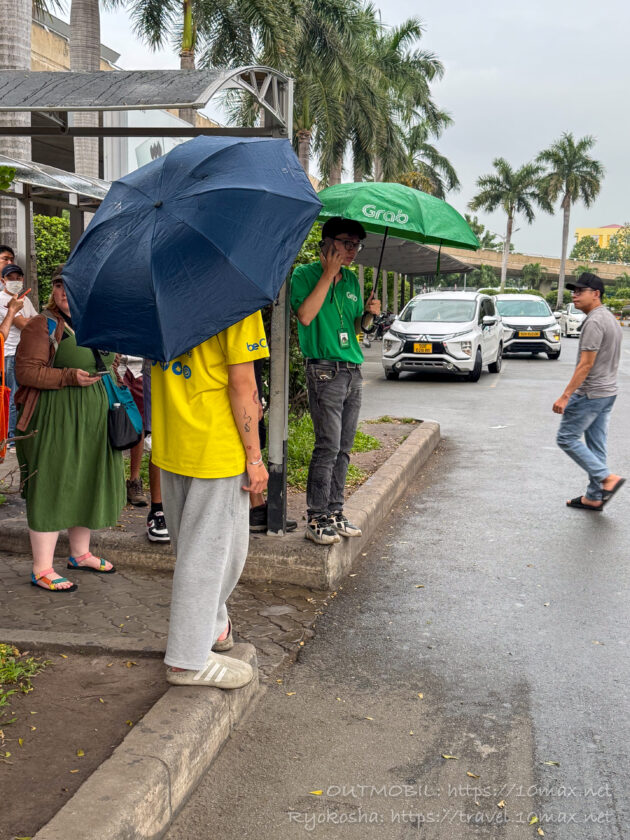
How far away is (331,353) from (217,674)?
2191mm

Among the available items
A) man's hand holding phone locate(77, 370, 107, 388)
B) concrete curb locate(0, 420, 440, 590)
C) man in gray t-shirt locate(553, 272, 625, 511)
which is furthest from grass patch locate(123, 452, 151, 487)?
man in gray t-shirt locate(553, 272, 625, 511)

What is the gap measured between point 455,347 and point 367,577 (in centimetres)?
1190

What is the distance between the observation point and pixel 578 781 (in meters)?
3.03

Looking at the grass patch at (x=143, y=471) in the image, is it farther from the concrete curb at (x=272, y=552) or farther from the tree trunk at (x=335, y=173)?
the tree trunk at (x=335, y=173)

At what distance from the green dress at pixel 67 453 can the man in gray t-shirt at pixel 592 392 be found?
3.83 metres

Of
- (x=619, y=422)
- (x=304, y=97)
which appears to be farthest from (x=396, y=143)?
(x=619, y=422)

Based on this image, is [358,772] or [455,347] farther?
[455,347]

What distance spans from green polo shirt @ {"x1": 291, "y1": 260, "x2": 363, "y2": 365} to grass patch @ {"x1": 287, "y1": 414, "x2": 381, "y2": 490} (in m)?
1.99

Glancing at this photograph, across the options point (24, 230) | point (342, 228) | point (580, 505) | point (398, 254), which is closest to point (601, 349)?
point (580, 505)

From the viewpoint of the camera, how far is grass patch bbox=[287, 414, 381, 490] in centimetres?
710

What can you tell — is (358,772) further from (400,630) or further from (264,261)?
(264,261)

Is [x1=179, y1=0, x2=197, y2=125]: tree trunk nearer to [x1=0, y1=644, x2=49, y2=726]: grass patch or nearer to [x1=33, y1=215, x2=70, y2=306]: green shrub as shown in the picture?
[x1=33, y1=215, x2=70, y2=306]: green shrub

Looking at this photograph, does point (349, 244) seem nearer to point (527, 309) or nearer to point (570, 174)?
point (527, 309)

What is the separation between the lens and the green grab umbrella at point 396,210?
195 inches
